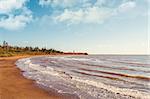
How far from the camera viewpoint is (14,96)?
10.1 m

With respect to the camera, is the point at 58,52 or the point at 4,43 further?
the point at 58,52

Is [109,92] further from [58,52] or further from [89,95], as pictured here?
[58,52]

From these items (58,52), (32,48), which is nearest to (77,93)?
(32,48)

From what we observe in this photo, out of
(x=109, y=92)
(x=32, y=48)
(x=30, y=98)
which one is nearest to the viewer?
(x=30, y=98)

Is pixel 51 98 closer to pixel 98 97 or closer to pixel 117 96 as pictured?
pixel 98 97

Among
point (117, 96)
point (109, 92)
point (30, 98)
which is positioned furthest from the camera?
point (109, 92)

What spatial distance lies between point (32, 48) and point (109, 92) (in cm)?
14057

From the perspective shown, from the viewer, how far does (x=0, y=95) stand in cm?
1017

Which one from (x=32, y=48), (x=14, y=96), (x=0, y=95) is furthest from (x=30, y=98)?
(x=32, y=48)

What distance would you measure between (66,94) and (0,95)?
9.72ft

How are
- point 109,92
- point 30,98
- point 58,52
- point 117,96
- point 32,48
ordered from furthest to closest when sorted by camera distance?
point 58,52, point 32,48, point 109,92, point 117,96, point 30,98

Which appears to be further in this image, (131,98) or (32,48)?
(32,48)

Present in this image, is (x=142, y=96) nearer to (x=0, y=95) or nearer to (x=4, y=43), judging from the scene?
(x=0, y=95)

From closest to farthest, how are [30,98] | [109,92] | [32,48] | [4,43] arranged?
[30,98]
[109,92]
[4,43]
[32,48]
